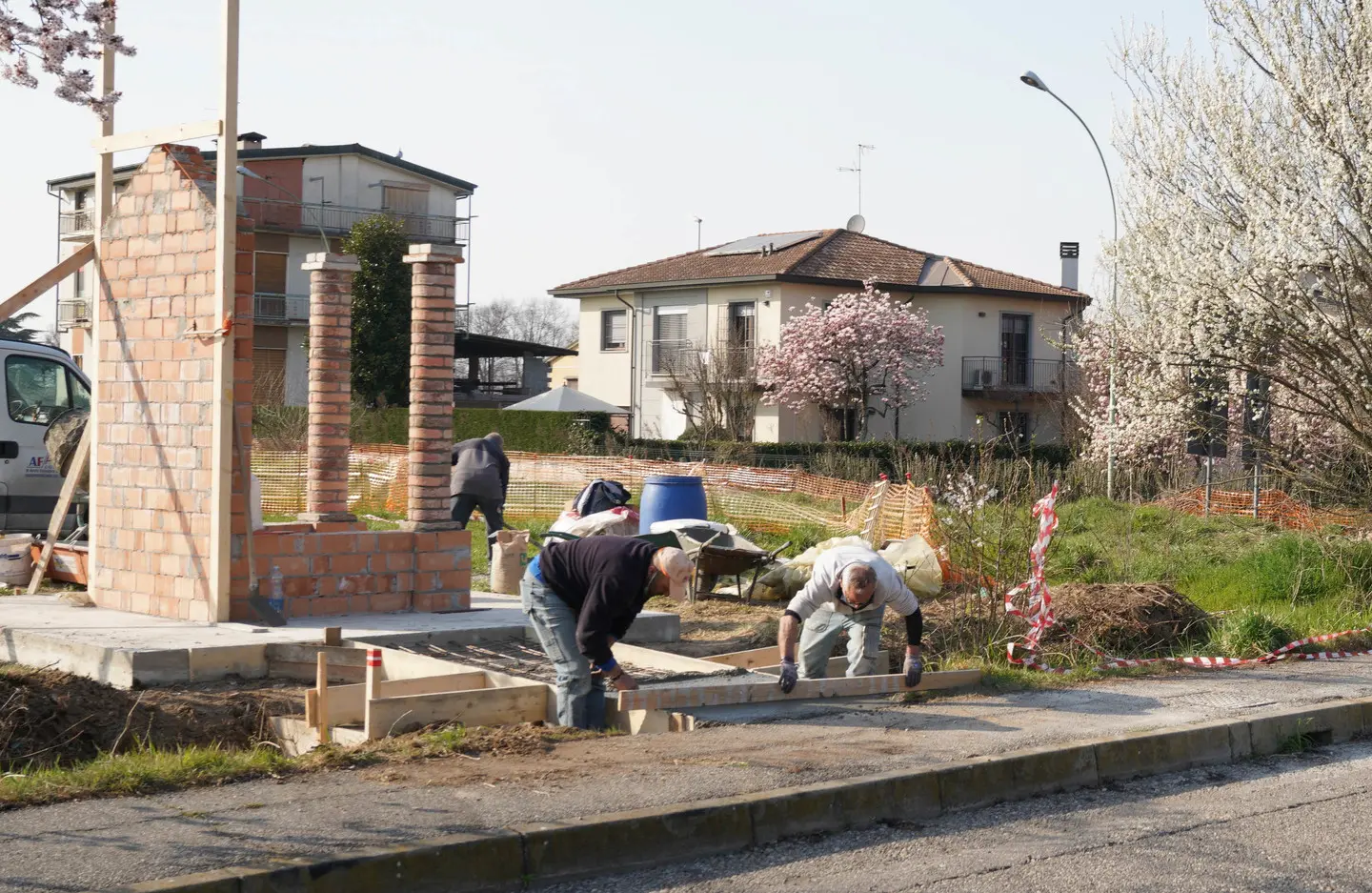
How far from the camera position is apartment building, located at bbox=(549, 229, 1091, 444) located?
44.8 meters

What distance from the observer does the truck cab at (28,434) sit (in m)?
14.4

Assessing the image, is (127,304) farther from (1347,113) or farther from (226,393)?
(1347,113)

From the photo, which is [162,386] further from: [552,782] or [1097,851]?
[1097,851]

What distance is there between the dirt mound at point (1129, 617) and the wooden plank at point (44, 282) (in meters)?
8.19

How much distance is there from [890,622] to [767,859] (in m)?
5.66

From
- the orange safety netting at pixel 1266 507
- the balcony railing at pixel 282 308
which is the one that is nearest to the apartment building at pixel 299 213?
the balcony railing at pixel 282 308

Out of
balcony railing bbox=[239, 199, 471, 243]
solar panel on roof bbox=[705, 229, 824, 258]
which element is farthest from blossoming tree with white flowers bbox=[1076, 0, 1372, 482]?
balcony railing bbox=[239, 199, 471, 243]

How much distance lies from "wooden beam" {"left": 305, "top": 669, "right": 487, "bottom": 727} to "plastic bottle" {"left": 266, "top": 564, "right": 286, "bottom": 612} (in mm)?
2560

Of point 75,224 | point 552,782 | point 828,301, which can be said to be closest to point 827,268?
point 828,301

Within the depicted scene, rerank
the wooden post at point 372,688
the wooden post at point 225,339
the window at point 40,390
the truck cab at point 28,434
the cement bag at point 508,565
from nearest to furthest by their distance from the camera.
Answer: the wooden post at point 372,688
the wooden post at point 225,339
the cement bag at point 508,565
the truck cab at point 28,434
the window at point 40,390

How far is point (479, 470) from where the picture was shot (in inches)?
631

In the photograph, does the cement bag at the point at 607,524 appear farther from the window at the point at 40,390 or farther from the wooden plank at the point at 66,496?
the window at the point at 40,390

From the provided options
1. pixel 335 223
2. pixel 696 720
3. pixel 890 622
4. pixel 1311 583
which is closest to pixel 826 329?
pixel 335 223

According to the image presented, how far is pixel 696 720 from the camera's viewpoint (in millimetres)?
8016
